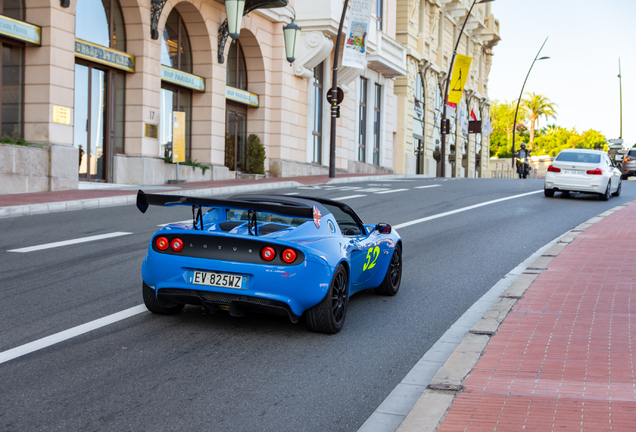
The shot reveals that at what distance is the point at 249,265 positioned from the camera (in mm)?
5387

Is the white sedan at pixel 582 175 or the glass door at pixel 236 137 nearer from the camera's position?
the white sedan at pixel 582 175

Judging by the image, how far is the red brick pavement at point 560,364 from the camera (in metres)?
3.76

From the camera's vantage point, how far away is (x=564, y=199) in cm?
2006

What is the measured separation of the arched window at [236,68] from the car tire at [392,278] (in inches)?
854

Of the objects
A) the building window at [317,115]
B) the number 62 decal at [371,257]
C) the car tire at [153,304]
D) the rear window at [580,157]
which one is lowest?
the car tire at [153,304]

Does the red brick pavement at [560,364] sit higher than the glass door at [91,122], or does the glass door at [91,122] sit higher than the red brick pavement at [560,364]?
the glass door at [91,122]

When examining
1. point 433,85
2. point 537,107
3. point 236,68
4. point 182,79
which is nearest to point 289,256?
point 182,79

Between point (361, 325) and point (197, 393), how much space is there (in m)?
2.27

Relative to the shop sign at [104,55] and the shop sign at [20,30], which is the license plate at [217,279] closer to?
the shop sign at [20,30]

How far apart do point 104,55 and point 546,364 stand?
19.0 meters

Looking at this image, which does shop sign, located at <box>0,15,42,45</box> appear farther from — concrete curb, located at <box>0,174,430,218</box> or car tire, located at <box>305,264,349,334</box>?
car tire, located at <box>305,264,349,334</box>

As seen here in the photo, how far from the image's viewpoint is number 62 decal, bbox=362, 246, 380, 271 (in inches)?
270

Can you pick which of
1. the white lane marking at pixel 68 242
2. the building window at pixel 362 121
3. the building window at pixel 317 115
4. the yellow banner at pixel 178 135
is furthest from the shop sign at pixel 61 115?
the building window at pixel 362 121

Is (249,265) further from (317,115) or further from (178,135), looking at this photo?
(317,115)
